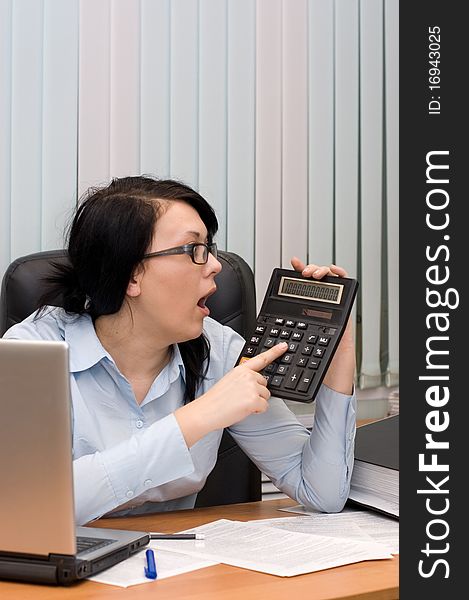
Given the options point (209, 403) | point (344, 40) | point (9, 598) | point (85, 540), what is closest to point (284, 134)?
point (344, 40)

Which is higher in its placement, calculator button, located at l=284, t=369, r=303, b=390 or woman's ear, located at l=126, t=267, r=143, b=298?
woman's ear, located at l=126, t=267, r=143, b=298

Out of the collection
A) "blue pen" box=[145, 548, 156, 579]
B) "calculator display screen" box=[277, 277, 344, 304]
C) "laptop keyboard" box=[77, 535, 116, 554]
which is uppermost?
"calculator display screen" box=[277, 277, 344, 304]

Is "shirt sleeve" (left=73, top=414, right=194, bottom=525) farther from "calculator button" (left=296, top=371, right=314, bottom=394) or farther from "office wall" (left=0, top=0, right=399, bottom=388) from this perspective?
"office wall" (left=0, top=0, right=399, bottom=388)

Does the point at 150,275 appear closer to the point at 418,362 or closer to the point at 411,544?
the point at 418,362

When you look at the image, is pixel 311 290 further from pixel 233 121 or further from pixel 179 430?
pixel 233 121

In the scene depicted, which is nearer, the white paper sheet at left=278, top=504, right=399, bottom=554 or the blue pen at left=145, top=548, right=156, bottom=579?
the blue pen at left=145, top=548, right=156, bottom=579

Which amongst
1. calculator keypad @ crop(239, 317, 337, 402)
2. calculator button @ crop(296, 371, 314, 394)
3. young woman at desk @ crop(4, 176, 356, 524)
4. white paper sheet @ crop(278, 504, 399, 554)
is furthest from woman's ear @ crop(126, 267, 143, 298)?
white paper sheet @ crop(278, 504, 399, 554)

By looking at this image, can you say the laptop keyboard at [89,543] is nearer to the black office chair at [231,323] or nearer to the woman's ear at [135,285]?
the woman's ear at [135,285]

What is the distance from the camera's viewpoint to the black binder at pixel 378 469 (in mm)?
1531

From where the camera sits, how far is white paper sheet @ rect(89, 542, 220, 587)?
3.77 ft

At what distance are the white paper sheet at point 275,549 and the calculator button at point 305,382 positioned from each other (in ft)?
0.73

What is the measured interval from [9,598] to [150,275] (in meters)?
0.66

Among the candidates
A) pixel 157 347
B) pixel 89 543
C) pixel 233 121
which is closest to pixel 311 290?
pixel 157 347

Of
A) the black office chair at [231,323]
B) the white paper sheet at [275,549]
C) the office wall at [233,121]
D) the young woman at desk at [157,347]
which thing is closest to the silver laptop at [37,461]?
the white paper sheet at [275,549]
